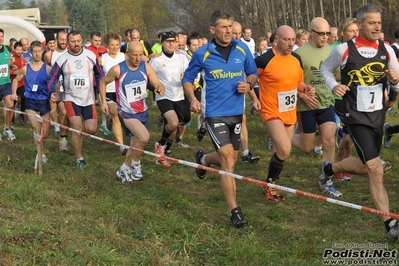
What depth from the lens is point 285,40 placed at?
6457 millimetres

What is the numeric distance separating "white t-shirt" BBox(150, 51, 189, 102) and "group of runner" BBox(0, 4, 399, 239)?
0.02 meters

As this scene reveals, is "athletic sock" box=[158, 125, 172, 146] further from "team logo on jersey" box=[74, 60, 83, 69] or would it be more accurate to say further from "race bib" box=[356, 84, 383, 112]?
"race bib" box=[356, 84, 383, 112]

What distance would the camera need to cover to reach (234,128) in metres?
6.13

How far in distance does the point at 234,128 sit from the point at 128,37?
857 centimetres

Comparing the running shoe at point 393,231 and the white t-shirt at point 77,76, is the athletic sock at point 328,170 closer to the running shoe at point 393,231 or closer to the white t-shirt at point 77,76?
the running shoe at point 393,231

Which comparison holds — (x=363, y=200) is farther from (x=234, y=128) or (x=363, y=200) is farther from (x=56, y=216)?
(x=56, y=216)

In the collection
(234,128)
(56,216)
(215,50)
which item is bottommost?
(56,216)

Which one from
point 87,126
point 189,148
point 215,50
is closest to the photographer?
point 215,50

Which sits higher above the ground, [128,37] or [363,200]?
[128,37]

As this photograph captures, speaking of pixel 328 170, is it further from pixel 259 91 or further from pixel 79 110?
pixel 79 110

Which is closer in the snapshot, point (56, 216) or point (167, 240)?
point (167, 240)

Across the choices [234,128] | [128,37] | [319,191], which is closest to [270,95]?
[234,128]

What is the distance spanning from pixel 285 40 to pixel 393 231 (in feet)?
8.24

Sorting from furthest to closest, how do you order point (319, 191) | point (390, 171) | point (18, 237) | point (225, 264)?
point (390, 171) < point (319, 191) < point (18, 237) < point (225, 264)
